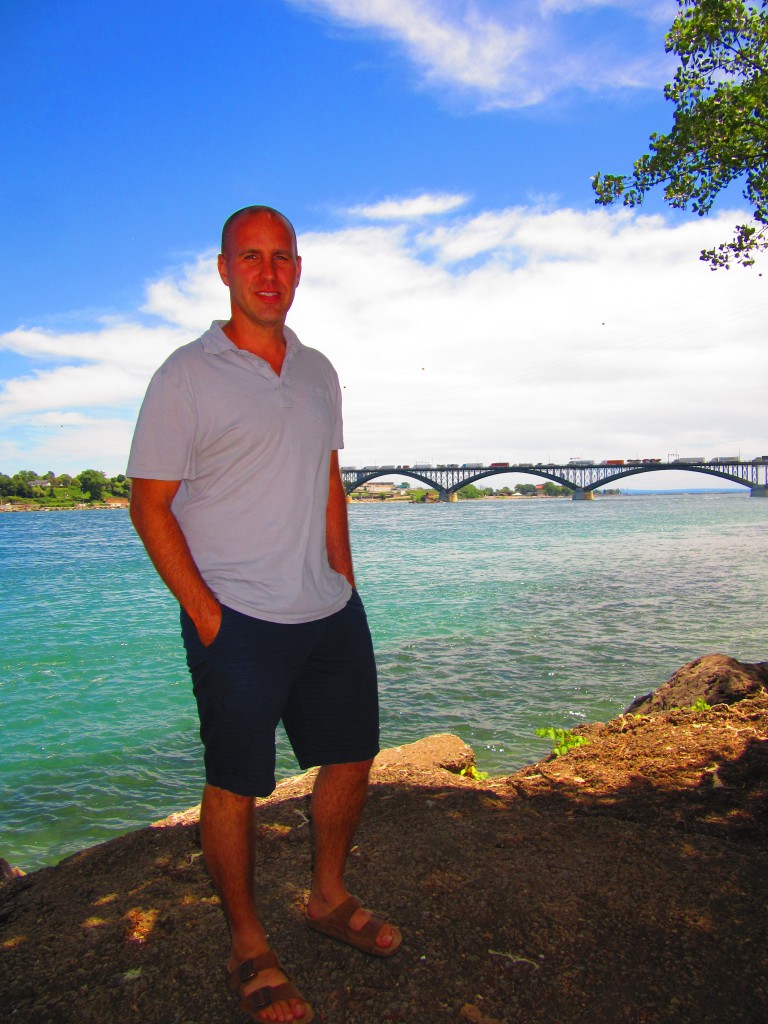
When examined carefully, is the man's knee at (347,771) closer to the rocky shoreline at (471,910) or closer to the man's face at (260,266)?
the rocky shoreline at (471,910)

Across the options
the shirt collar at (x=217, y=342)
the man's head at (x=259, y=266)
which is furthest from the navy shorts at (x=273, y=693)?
the man's head at (x=259, y=266)

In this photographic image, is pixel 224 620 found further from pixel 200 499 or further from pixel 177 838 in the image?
pixel 177 838

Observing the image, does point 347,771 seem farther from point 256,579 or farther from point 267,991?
point 256,579

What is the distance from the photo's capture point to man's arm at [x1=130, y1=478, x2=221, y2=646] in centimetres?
202

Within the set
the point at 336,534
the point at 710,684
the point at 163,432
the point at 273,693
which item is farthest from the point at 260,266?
the point at 710,684

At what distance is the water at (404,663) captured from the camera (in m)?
6.71

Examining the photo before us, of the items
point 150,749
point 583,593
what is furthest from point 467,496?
point 150,749

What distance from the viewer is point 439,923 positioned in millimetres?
2422

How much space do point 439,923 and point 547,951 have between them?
1.19ft

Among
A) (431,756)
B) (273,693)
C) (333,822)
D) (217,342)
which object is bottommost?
(431,756)

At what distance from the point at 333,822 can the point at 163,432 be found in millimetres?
1369

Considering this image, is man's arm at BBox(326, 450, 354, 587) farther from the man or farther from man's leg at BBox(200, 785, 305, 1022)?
man's leg at BBox(200, 785, 305, 1022)

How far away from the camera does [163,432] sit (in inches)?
79.0

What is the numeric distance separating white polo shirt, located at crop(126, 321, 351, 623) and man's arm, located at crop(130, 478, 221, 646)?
0.05 metres
